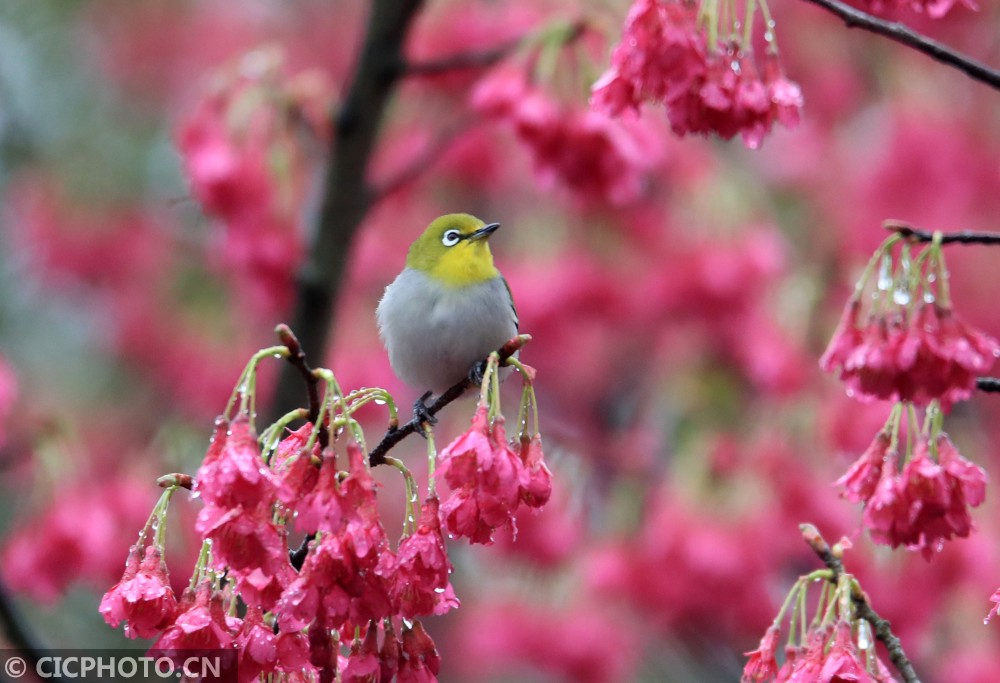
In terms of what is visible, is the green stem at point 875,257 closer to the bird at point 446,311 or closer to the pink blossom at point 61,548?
the bird at point 446,311

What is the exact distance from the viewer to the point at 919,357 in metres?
1.90

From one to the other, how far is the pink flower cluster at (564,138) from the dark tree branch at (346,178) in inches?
12.9

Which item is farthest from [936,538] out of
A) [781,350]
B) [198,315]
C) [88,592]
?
[88,592]

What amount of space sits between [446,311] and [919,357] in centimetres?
122

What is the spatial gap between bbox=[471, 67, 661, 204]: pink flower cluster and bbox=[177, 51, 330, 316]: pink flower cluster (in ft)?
2.46

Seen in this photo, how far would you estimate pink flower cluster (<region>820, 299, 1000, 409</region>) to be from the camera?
1.89 m

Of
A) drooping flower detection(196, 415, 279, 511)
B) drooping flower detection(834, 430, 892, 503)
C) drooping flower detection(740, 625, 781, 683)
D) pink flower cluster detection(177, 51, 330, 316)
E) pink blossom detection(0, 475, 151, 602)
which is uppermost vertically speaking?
pink flower cluster detection(177, 51, 330, 316)

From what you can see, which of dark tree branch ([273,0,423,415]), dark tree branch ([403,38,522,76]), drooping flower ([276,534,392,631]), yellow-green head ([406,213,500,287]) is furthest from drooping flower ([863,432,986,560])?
dark tree branch ([273,0,423,415])

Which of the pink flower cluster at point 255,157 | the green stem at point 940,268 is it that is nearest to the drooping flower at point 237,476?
the green stem at point 940,268

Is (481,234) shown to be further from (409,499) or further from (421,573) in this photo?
(421,573)

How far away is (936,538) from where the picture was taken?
1.96 m

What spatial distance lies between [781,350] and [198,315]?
10.9 feet

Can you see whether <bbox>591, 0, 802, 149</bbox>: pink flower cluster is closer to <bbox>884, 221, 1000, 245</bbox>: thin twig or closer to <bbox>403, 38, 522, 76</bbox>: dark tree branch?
<bbox>884, 221, 1000, 245</bbox>: thin twig

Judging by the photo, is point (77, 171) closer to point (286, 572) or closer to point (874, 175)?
point (874, 175)
